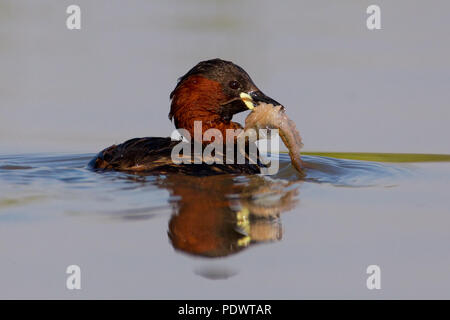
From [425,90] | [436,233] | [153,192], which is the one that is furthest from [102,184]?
[425,90]

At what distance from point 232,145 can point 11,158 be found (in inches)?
109

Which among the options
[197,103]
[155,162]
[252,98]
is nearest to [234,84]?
[252,98]

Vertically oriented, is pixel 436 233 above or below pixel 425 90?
below

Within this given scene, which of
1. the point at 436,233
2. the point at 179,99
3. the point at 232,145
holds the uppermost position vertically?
the point at 179,99

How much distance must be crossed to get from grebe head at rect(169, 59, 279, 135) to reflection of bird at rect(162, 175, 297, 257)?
3.12 ft

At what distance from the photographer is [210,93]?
Answer: 25.7 feet

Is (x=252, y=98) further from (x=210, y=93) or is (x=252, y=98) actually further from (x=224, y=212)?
(x=224, y=212)

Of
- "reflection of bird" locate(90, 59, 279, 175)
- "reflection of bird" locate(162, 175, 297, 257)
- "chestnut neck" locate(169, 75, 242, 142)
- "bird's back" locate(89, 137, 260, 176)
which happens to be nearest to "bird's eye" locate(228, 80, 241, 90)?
"reflection of bird" locate(90, 59, 279, 175)

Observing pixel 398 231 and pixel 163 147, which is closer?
pixel 398 231

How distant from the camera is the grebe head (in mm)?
7816

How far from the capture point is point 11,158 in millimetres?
8875

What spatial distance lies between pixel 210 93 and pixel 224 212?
2.11 metres

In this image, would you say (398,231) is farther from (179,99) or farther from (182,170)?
(179,99)

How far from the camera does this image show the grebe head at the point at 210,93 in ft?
25.6
